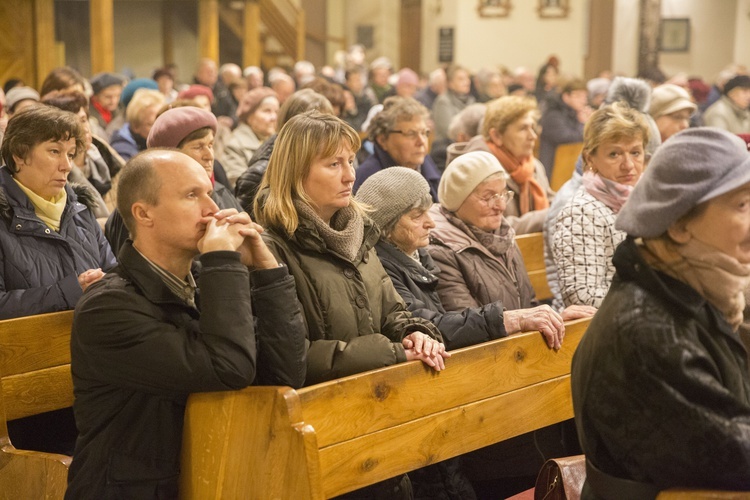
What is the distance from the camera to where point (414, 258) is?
3.77 meters

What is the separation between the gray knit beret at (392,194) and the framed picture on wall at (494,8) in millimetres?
16399

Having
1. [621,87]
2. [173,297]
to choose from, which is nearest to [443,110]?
[621,87]

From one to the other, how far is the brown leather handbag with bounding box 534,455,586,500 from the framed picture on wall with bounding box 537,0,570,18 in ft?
57.9

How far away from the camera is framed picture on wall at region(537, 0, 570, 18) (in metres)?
19.4

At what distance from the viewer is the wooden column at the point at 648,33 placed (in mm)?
19516

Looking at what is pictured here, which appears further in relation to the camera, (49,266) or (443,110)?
(443,110)

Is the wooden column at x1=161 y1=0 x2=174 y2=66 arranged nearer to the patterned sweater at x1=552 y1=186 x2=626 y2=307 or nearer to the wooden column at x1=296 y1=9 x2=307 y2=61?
the wooden column at x1=296 y1=9 x2=307 y2=61

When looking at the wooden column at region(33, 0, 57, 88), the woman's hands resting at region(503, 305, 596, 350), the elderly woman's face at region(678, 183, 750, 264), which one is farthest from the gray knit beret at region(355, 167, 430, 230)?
the wooden column at region(33, 0, 57, 88)

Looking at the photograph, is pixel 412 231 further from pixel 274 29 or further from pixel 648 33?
pixel 648 33

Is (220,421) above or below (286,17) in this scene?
below

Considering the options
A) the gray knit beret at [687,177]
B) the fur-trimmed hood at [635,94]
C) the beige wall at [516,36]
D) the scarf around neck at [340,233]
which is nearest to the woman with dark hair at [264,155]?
the scarf around neck at [340,233]

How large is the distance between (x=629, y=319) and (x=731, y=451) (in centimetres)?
34

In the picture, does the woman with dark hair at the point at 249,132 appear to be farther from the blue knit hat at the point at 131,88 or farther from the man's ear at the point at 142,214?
the man's ear at the point at 142,214

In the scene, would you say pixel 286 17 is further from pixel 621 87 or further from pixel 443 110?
pixel 621 87
